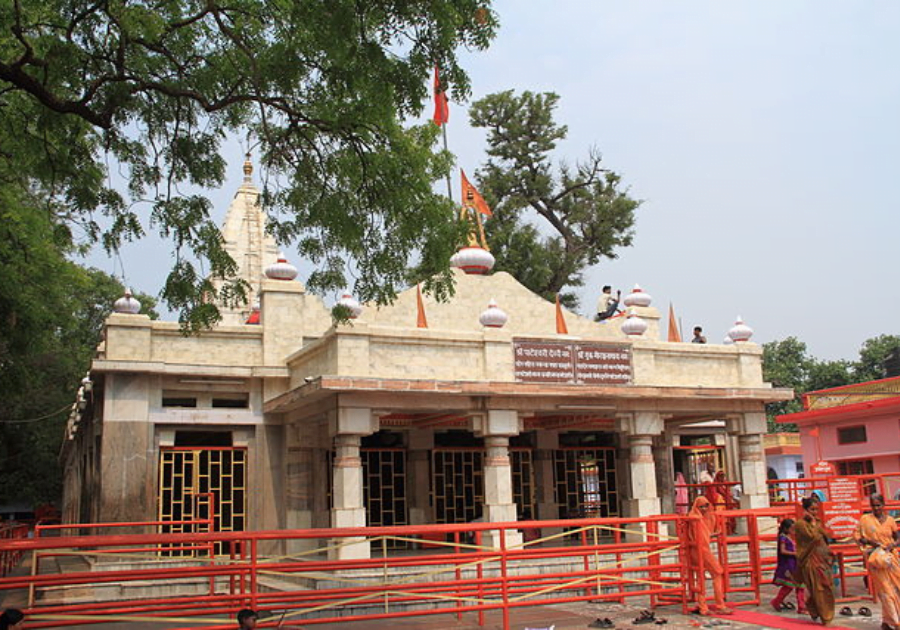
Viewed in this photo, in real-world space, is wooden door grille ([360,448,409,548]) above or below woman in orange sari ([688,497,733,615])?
above

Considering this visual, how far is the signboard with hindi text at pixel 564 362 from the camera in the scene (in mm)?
15656

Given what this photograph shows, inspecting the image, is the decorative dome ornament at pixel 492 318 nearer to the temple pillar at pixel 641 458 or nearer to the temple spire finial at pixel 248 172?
the temple pillar at pixel 641 458

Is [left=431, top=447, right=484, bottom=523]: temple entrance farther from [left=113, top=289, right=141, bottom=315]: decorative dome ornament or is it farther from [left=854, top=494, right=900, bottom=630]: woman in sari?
[left=854, top=494, right=900, bottom=630]: woman in sari

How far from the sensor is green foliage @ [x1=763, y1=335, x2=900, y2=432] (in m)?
51.2

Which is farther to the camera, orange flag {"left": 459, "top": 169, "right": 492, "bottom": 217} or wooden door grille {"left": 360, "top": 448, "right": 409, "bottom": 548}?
orange flag {"left": 459, "top": 169, "right": 492, "bottom": 217}

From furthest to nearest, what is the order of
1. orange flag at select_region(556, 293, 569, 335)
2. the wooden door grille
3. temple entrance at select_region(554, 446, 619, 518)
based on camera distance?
temple entrance at select_region(554, 446, 619, 518), the wooden door grille, orange flag at select_region(556, 293, 569, 335)

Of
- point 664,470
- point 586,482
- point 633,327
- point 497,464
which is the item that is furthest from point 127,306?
point 664,470

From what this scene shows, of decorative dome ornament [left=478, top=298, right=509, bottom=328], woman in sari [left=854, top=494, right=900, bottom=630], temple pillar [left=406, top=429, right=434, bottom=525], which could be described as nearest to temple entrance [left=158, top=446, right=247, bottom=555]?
temple pillar [left=406, top=429, right=434, bottom=525]

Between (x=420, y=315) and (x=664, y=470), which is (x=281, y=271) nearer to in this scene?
(x=420, y=315)

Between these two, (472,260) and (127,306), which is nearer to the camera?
(127,306)

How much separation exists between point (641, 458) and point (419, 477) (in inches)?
184

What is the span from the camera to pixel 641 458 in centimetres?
1681

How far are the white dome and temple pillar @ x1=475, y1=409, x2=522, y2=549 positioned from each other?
14.8 ft

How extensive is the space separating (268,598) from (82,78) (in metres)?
6.31
